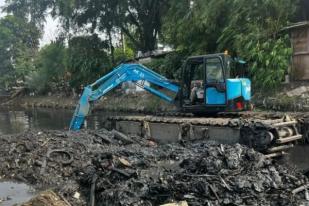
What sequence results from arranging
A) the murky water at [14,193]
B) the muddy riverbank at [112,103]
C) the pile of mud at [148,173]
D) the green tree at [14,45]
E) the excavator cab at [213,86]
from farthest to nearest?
the green tree at [14,45], the muddy riverbank at [112,103], the excavator cab at [213,86], the murky water at [14,193], the pile of mud at [148,173]

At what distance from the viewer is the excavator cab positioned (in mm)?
15195

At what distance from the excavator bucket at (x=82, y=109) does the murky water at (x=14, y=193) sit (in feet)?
19.4

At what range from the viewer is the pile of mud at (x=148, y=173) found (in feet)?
30.2

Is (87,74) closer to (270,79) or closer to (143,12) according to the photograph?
(143,12)

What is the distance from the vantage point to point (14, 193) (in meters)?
11.6

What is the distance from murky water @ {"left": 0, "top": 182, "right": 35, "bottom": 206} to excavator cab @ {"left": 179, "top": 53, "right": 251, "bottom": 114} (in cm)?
660

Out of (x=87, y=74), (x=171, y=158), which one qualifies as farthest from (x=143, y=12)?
(x=171, y=158)

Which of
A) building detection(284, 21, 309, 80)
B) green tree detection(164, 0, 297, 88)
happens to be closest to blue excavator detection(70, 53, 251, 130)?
green tree detection(164, 0, 297, 88)

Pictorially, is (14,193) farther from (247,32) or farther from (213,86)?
(247,32)

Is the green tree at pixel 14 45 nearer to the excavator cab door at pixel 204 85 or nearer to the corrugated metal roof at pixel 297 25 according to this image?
the corrugated metal roof at pixel 297 25

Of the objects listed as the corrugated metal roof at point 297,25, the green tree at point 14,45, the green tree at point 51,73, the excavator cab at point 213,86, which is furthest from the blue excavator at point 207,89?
the green tree at point 14,45

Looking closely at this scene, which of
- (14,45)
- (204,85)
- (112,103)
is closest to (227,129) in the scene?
(204,85)

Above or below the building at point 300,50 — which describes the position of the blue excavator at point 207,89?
below

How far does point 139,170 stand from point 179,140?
4.85 metres
